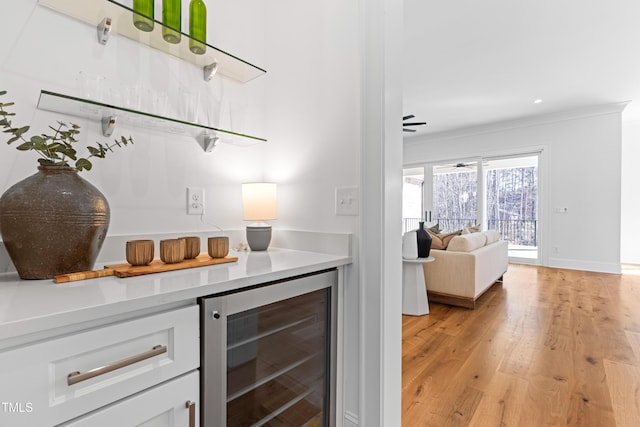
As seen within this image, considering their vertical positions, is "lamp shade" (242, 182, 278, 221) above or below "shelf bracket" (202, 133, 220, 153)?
below

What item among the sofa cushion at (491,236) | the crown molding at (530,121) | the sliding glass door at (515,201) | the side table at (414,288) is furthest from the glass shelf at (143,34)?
the sliding glass door at (515,201)

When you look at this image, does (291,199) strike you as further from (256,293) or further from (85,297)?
(85,297)

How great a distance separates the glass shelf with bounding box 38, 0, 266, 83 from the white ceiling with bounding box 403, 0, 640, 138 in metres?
1.85

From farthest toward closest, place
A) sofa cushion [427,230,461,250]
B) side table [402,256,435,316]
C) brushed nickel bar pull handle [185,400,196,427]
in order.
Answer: sofa cushion [427,230,461,250] < side table [402,256,435,316] < brushed nickel bar pull handle [185,400,196,427]

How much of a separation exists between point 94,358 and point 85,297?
13cm

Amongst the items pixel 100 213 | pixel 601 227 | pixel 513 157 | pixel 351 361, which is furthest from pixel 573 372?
pixel 513 157

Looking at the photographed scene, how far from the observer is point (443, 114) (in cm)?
543

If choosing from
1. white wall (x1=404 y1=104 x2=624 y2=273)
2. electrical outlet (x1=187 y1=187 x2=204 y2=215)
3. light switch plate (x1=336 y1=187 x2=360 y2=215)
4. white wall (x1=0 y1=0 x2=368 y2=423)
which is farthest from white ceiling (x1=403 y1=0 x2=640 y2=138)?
electrical outlet (x1=187 y1=187 x2=204 y2=215)

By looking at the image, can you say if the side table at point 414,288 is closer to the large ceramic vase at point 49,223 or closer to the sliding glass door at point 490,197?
the large ceramic vase at point 49,223

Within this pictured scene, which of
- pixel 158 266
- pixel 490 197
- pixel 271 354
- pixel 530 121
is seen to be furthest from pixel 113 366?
pixel 490 197

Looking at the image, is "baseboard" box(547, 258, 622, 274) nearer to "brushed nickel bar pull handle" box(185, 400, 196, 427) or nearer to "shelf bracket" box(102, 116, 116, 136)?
"brushed nickel bar pull handle" box(185, 400, 196, 427)

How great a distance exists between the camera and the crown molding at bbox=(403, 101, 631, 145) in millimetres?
4938

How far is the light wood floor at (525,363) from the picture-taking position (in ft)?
5.21

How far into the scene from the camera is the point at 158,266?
96 cm
